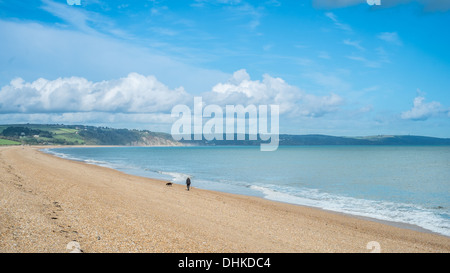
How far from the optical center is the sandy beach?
354 inches

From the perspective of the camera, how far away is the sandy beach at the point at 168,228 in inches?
354

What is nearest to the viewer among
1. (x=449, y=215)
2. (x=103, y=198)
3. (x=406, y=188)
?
(x=103, y=198)

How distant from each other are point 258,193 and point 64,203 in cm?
1791

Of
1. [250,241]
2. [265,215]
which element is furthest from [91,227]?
[265,215]

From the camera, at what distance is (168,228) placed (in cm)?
1120

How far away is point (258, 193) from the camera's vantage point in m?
28.1

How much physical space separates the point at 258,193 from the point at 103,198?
15487mm
